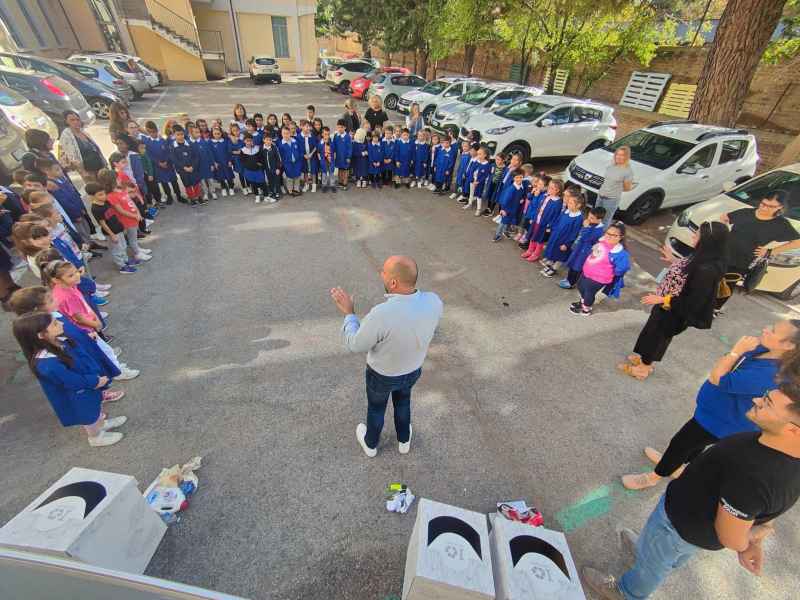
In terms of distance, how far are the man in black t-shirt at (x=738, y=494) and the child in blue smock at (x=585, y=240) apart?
13.0 feet

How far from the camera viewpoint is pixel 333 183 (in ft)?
30.7

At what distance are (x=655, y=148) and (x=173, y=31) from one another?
28395 mm

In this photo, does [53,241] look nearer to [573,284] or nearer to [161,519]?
[161,519]

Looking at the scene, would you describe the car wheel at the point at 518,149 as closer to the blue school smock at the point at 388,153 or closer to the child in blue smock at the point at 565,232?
the blue school smock at the point at 388,153

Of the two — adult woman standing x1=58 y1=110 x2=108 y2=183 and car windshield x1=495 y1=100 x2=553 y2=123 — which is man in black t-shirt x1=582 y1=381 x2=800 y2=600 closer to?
adult woman standing x1=58 y1=110 x2=108 y2=183

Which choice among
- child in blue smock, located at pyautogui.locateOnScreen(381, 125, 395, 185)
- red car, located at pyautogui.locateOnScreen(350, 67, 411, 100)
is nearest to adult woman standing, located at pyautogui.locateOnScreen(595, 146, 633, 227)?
child in blue smock, located at pyautogui.locateOnScreen(381, 125, 395, 185)

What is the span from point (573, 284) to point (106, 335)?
262 inches

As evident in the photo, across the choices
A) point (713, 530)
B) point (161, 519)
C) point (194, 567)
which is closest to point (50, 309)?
point (161, 519)

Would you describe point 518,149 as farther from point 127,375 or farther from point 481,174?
point 127,375

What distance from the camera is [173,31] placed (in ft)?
76.6

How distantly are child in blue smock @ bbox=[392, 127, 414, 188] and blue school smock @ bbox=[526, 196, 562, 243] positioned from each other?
3.92 meters

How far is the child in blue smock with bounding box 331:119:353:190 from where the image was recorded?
28.0ft

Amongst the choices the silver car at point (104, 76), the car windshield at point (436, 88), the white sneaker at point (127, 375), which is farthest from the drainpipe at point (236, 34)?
the white sneaker at point (127, 375)

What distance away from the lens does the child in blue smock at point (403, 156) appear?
9.08 m
